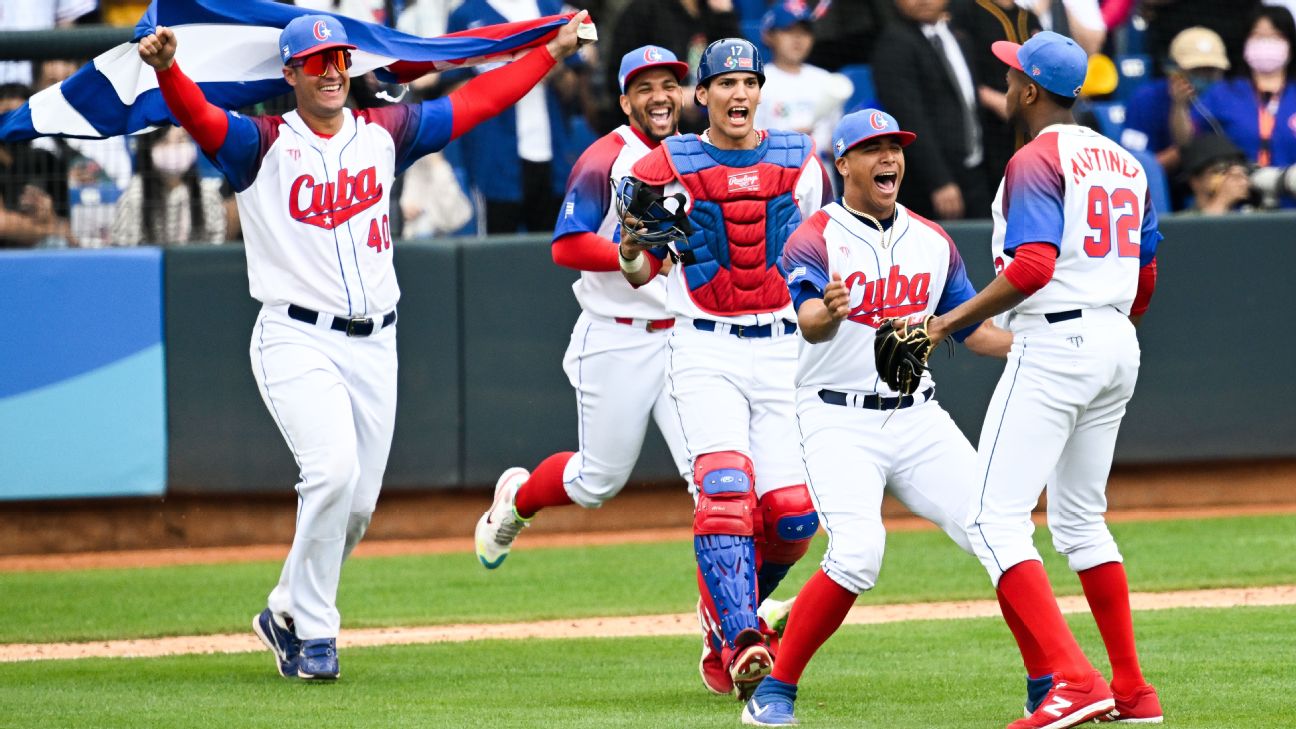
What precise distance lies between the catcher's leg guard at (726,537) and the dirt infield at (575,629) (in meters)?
1.96

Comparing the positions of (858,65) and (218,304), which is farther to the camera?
(858,65)

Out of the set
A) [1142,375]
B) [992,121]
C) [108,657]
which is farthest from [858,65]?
[108,657]

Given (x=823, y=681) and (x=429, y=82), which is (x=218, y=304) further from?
(x=823, y=681)

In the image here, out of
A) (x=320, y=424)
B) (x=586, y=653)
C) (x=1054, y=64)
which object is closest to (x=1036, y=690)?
(x=1054, y=64)

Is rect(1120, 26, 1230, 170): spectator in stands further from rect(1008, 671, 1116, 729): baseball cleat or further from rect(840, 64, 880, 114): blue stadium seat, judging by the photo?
rect(1008, 671, 1116, 729): baseball cleat

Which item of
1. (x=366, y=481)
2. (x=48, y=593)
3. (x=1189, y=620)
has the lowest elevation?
(x=48, y=593)

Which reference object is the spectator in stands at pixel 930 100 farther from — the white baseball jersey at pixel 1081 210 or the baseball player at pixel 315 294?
the white baseball jersey at pixel 1081 210

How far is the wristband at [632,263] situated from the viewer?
6.16m

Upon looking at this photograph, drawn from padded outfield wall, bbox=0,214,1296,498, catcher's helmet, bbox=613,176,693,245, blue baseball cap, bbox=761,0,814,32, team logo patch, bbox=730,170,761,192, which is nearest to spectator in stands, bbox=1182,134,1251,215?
padded outfield wall, bbox=0,214,1296,498

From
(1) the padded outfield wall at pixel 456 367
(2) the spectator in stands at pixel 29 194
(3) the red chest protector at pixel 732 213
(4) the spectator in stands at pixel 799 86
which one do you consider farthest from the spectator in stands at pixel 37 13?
(3) the red chest protector at pixel 732 213

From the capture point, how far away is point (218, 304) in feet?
33.7

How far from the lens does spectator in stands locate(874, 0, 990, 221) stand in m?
10.8

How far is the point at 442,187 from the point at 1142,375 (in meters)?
4.31

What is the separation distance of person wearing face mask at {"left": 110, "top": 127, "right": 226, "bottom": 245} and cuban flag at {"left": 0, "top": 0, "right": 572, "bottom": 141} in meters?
2.60
